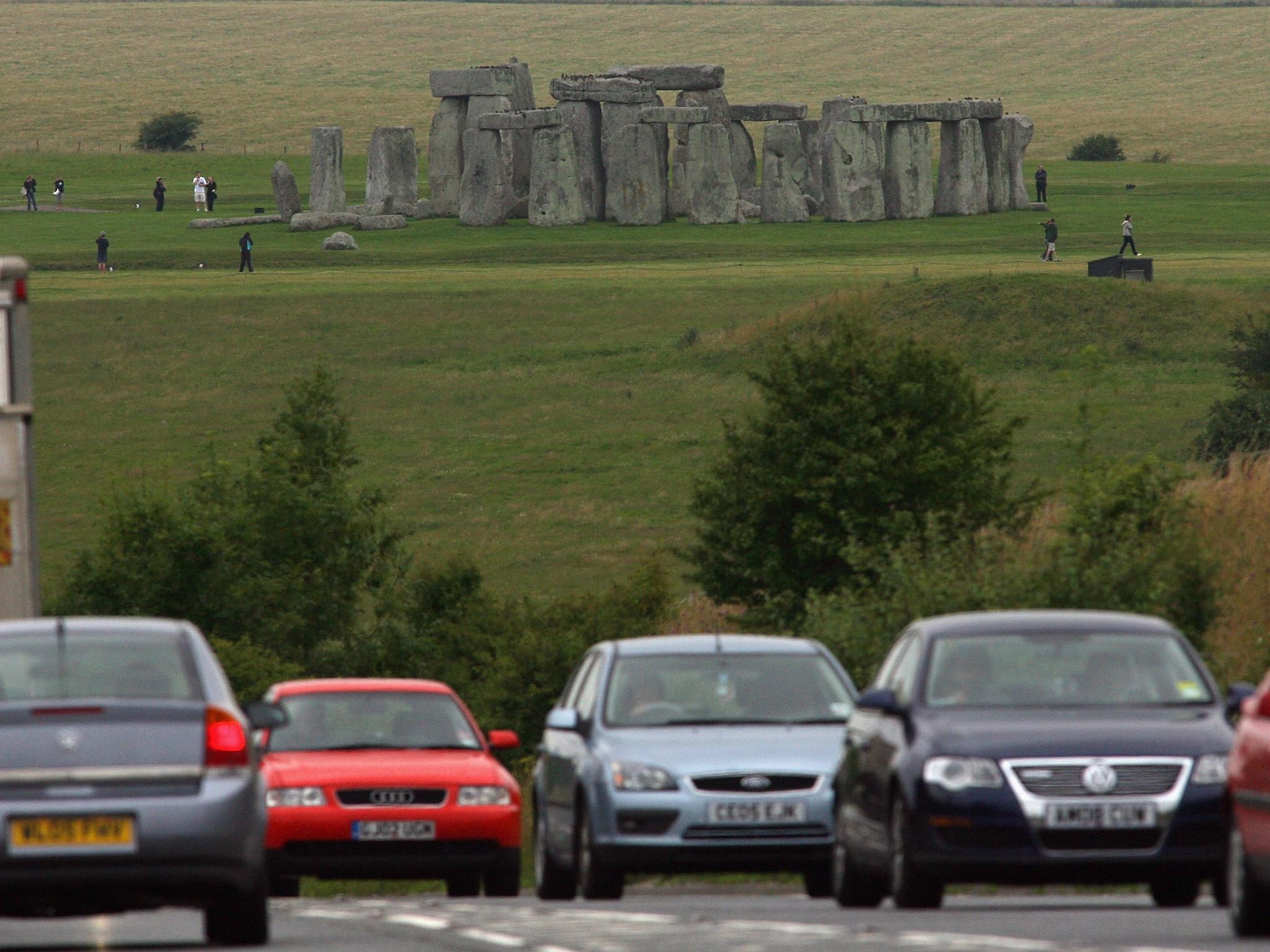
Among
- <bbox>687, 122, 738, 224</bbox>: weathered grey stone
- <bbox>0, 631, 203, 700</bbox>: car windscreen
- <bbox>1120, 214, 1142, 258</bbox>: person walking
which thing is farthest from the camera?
<bbox>687, 122, 738, 224</bbox>: weathered grey stone

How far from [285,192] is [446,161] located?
6593mm

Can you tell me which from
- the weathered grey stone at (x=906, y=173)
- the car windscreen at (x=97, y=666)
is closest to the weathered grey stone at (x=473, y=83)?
the weathered grey stone at (x=906, y=173)

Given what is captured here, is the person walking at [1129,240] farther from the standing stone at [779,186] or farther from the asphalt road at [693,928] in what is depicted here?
the asphalt road at [693,928]

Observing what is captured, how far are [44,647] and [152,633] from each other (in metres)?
0.51

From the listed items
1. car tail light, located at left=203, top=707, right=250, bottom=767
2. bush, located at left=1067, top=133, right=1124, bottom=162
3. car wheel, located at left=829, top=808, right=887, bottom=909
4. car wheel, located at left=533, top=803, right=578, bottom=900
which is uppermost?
bush, located at left=1067, top=133, right=1124, bottom=162

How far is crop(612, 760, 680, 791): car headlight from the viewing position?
15484 mm

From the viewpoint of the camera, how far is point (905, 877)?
13.4 metres

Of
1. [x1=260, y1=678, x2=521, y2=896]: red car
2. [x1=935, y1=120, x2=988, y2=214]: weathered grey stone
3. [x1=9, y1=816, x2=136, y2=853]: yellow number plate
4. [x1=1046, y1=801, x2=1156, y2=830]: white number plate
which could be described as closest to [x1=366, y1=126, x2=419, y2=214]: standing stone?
[x1=935, y1=120, x2=988, y2=214]: weathered grey stone

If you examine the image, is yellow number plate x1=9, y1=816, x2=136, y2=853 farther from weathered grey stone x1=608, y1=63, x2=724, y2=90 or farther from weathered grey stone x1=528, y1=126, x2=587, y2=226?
weathered grey stone x1=608, y1=63, x2=724, y2=90

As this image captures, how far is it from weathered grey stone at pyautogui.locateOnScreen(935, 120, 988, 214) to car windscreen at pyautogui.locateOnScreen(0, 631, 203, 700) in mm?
79638

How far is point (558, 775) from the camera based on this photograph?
658 inches

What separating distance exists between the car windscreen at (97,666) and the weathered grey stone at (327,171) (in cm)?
7970

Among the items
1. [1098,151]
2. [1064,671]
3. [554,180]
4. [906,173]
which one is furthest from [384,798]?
[1098,151]

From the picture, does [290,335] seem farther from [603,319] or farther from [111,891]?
[111,891]
